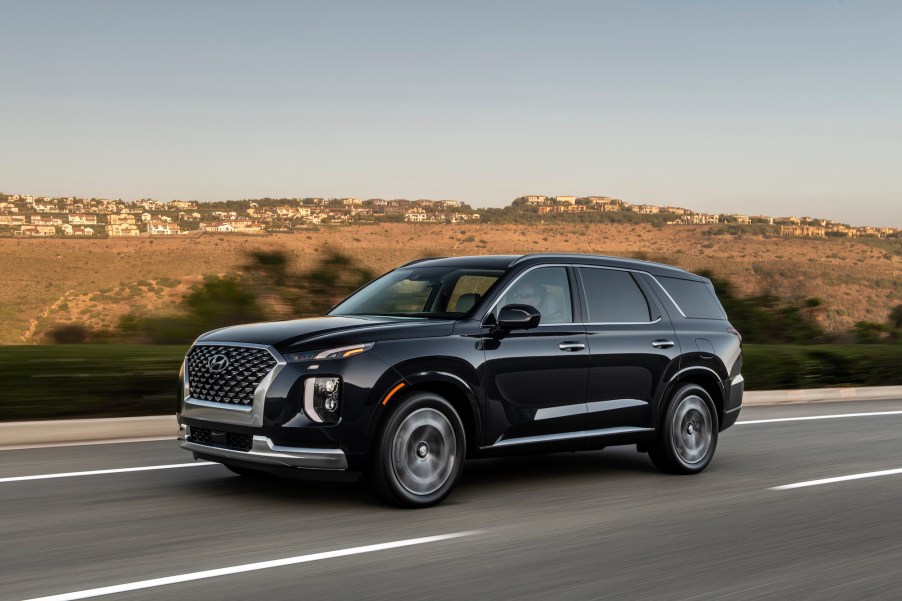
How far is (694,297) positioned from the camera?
33.9 ft

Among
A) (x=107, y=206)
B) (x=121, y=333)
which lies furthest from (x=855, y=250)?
(x=121, y=333)

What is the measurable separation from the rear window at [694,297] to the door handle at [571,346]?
1.49 m

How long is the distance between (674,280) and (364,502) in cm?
372

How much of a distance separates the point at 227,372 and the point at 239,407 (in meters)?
0.28

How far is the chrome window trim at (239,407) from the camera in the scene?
7.49 metres

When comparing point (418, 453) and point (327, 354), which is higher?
point (327, 354)

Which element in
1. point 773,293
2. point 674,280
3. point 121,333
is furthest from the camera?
point 773,293

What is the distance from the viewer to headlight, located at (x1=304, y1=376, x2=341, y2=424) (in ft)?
24.5

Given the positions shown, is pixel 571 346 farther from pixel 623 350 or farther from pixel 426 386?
pixel 426 386

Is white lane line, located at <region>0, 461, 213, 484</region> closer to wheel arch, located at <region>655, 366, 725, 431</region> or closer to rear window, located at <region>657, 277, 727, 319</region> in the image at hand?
A: wheel arch, located at <region>655, 366, 725, 431</region>

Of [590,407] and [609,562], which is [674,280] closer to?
[590,407]

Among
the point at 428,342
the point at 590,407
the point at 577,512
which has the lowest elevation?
the point at 577,512

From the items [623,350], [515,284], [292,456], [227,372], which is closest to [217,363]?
[227,372]

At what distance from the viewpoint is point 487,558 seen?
6.59 metres
